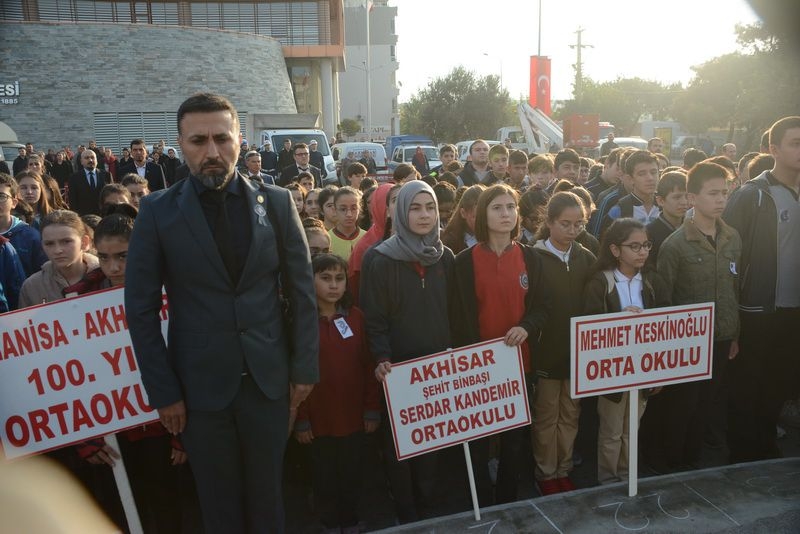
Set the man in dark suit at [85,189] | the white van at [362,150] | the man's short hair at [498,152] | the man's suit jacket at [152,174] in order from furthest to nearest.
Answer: the white van at [362,150]
the man's suit jacket at [152,174]
the man in dark suit at [85,189]
the man's short hair at [498,152]

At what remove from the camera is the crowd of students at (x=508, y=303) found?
3.54 meters

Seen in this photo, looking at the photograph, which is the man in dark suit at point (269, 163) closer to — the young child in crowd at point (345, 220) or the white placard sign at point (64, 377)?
the young child in crowd at point (345, 220)

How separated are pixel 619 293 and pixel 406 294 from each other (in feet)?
4.42

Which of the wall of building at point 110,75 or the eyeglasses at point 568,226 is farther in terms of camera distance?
the wall of building at point 110,75

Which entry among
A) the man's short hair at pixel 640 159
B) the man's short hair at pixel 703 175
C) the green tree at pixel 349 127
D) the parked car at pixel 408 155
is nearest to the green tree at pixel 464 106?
the green tree at pixel 349 127

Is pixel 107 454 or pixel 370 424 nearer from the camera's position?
pixel 107 454

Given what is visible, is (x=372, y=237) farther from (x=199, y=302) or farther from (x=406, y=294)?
(x=199, y=302)

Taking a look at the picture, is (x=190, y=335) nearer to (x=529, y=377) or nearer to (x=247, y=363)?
(x=247, y=363)

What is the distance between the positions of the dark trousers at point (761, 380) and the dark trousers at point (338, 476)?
2.63 meters

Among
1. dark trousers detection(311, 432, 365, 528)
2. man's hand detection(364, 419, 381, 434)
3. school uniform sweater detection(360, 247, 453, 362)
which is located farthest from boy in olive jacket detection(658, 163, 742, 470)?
dark trousers detection(311, 432, 365, 528)

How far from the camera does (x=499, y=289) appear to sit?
12.2 feet

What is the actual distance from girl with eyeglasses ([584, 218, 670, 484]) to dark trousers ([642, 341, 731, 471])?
0.32 meters

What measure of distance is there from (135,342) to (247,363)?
1.46 ft

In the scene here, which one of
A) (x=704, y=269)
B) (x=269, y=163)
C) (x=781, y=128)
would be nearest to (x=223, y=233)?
(x=704, y=269)
